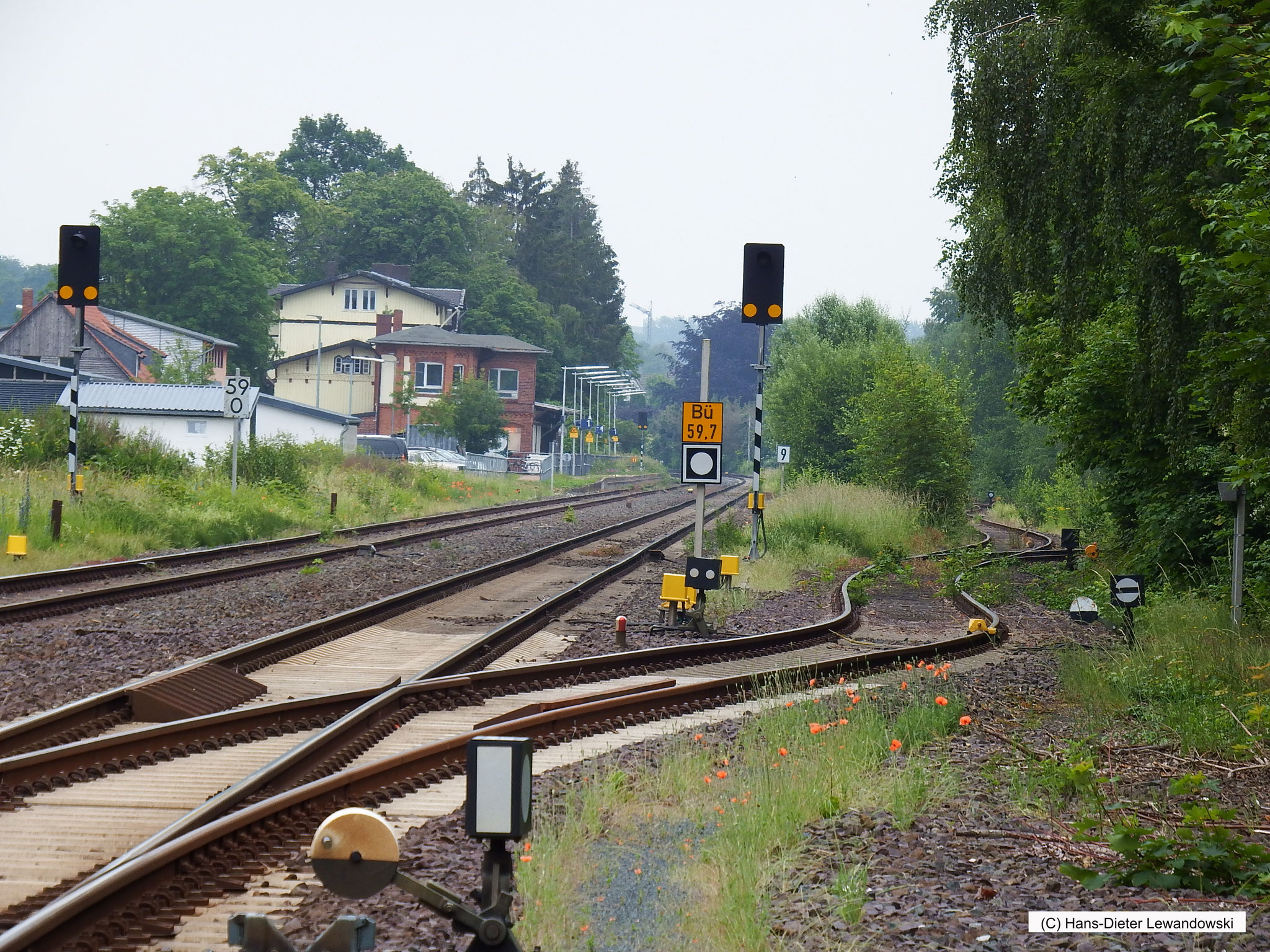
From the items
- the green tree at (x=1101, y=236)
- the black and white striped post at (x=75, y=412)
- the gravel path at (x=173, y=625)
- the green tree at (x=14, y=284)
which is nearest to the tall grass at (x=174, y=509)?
the black and white striped post at (x=75, y=412)

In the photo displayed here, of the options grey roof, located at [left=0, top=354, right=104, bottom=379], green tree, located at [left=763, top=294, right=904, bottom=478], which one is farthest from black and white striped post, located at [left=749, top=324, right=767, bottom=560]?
grey roof, located at [left=0, top=354, right=104, bottom=379]

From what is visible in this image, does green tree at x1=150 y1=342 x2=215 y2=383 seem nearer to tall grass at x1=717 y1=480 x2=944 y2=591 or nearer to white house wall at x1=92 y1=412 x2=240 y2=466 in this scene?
white house wall at x1=92 y1=412 x2=240 y2=466

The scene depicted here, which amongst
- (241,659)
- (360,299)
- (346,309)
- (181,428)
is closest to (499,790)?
(241,659)

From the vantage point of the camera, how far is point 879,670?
11.6 meters

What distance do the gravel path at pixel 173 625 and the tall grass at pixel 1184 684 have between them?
7.55m

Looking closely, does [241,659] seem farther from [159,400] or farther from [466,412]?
[466,412]

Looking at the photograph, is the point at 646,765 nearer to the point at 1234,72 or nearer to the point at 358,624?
the point at 1234,72

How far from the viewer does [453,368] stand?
77375 mm

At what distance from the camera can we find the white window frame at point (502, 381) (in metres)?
79.2

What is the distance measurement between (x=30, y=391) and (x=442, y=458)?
20.8 meters

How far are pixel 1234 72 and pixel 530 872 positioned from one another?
273 inches

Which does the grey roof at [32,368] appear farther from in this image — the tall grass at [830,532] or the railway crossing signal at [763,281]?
the railway crossing signal at [763,281]

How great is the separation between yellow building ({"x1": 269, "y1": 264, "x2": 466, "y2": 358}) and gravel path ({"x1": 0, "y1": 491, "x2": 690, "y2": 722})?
6692 centimetres

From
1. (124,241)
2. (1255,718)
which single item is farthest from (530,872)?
(124,241)
